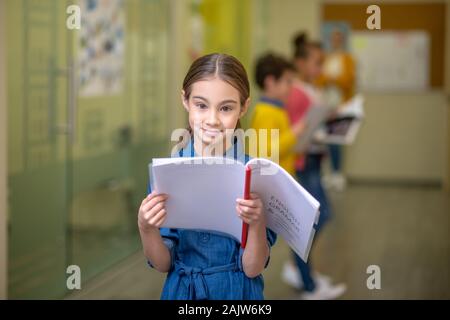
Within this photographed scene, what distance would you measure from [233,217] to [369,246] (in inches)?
166

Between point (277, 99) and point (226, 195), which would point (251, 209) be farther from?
point (277, 99)

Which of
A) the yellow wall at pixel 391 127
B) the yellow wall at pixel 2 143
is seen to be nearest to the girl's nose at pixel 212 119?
the yellow wall at pixel 2 143

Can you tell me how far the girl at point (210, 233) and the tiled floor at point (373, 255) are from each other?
209 cm

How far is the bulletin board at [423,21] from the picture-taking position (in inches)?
369

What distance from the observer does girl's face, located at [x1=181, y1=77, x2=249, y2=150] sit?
1.85m

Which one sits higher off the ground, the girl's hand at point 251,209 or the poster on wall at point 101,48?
the poster on wall at point 101,48

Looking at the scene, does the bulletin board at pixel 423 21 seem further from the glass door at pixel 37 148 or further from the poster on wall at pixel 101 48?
the glass door at pixel 37 148

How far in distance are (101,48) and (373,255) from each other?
2446 mm

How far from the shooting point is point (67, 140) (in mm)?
4086

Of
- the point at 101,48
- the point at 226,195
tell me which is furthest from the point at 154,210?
the point at 101,48

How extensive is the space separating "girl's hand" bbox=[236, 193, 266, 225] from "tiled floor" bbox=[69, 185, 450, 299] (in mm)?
2307

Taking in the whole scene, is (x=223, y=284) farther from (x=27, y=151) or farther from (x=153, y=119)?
(x=153, y=119)

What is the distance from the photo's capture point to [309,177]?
456 cm

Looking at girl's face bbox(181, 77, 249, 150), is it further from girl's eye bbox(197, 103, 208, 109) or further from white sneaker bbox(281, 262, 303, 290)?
white sneaker bbox(281, 262, 303, 290)
